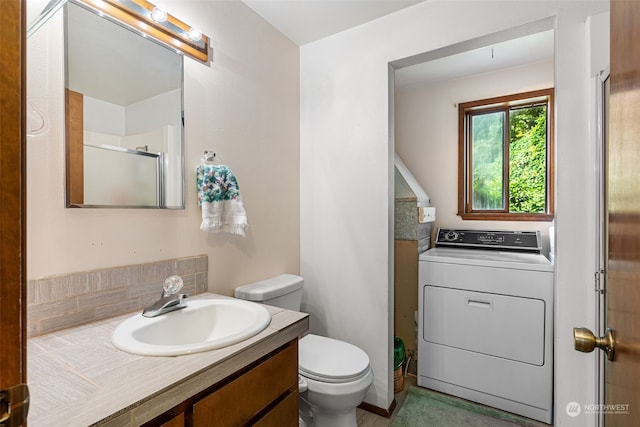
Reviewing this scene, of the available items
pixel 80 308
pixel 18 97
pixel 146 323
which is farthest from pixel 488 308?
pixel 18 97

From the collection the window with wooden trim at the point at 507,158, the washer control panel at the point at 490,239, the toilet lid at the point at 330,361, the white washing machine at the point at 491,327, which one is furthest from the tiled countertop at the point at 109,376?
the window with wooden trim at the point at 507,158

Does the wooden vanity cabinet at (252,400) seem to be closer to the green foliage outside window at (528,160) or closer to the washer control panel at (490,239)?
the washer control panel at (490,239)

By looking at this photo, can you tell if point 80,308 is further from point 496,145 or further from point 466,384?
point 496,145

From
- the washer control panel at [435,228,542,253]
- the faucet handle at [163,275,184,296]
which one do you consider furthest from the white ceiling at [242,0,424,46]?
the washer control panel at [435,228,542,253]

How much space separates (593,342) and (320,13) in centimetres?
204

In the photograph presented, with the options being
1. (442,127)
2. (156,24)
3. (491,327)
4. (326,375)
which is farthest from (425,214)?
(156,24)

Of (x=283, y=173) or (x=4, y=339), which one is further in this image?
(x=283, y=173)

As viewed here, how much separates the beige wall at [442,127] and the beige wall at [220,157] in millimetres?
1301

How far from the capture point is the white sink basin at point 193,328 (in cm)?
89

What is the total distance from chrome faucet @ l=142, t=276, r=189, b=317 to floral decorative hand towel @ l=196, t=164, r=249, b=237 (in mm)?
324

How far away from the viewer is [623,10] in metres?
0.55

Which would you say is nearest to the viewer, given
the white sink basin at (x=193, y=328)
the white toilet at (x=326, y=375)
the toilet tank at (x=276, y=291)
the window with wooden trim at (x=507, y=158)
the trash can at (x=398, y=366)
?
the white sink basin at (x=193, y=328)

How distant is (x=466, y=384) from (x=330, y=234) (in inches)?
53.2

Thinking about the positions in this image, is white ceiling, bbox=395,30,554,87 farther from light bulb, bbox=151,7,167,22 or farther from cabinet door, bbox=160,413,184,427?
cabinet door, bbox=160,413,184,427
